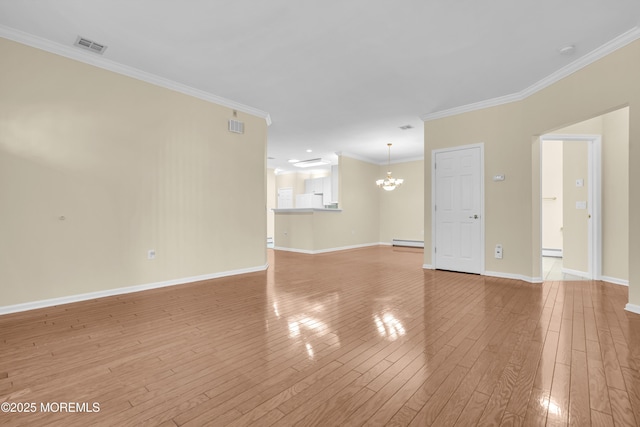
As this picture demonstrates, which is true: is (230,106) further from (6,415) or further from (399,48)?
(6,415)

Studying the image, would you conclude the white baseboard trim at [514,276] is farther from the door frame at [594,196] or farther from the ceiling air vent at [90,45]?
the ceiling air vent at [90,45]

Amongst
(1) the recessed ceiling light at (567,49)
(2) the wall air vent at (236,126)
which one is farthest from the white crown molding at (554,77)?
(2) the wall air vent at (236,126)

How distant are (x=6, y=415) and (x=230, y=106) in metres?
4.33

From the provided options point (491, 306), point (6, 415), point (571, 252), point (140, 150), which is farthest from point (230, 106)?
point (571, 252)

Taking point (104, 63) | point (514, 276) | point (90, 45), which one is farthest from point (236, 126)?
point (514, 276)

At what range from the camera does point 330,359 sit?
2023 mm

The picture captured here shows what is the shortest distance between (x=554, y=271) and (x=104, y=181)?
23.1 ft

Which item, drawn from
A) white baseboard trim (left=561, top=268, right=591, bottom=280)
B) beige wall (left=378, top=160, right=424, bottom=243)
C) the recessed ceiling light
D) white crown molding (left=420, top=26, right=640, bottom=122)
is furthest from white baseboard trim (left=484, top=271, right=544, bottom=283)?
beige wall (left=378, top=160, right=424, bottom=243)

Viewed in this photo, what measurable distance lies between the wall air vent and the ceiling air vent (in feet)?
6.01

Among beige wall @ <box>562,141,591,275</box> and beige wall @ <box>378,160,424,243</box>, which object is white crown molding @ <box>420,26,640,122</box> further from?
beige wall @ <box>378,160,424,243</box>

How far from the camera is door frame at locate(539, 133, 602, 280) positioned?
438 cm

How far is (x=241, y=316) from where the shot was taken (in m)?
2.91

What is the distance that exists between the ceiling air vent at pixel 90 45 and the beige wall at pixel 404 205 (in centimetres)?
813

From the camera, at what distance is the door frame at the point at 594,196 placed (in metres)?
4.38
